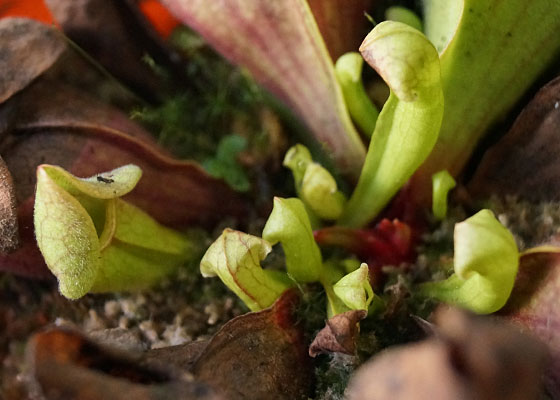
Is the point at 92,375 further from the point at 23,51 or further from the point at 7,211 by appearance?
the point at 23,51

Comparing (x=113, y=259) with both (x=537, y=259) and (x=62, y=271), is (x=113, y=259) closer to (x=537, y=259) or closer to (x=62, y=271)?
(x=62, y=271)

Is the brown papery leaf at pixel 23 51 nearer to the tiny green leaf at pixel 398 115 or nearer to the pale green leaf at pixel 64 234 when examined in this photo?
the pale green leaf at pixel 64 234

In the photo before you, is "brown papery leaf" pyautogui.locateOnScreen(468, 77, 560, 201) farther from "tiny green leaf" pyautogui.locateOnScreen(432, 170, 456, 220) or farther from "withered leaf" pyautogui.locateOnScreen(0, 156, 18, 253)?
"withered leaf" pyautogui.locateOnScreen(0, 156, 18, 253)

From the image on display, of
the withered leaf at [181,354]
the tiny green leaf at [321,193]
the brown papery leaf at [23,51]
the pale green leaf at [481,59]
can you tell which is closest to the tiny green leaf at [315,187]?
the tiny green leaf at [321,193]

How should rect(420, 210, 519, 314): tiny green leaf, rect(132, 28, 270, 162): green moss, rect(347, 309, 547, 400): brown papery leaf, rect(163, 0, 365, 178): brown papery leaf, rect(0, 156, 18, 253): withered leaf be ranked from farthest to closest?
rect(132, 28, 270, 162): green moss < rect(163, 0, 365, 178): brown papery leaf < rect(0, 156, 18, 253): withered leaf < rect(420, 210, 519, 314): tiny green leaf < rect(347, 309, 547, 400): brown papery leaf

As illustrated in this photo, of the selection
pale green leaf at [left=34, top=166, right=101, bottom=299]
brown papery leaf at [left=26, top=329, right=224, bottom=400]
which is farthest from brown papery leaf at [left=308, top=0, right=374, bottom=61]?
brown papery leaf at [left=26, top=329, right=224, bottom=400]

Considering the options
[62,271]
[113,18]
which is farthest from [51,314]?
[113,18]
